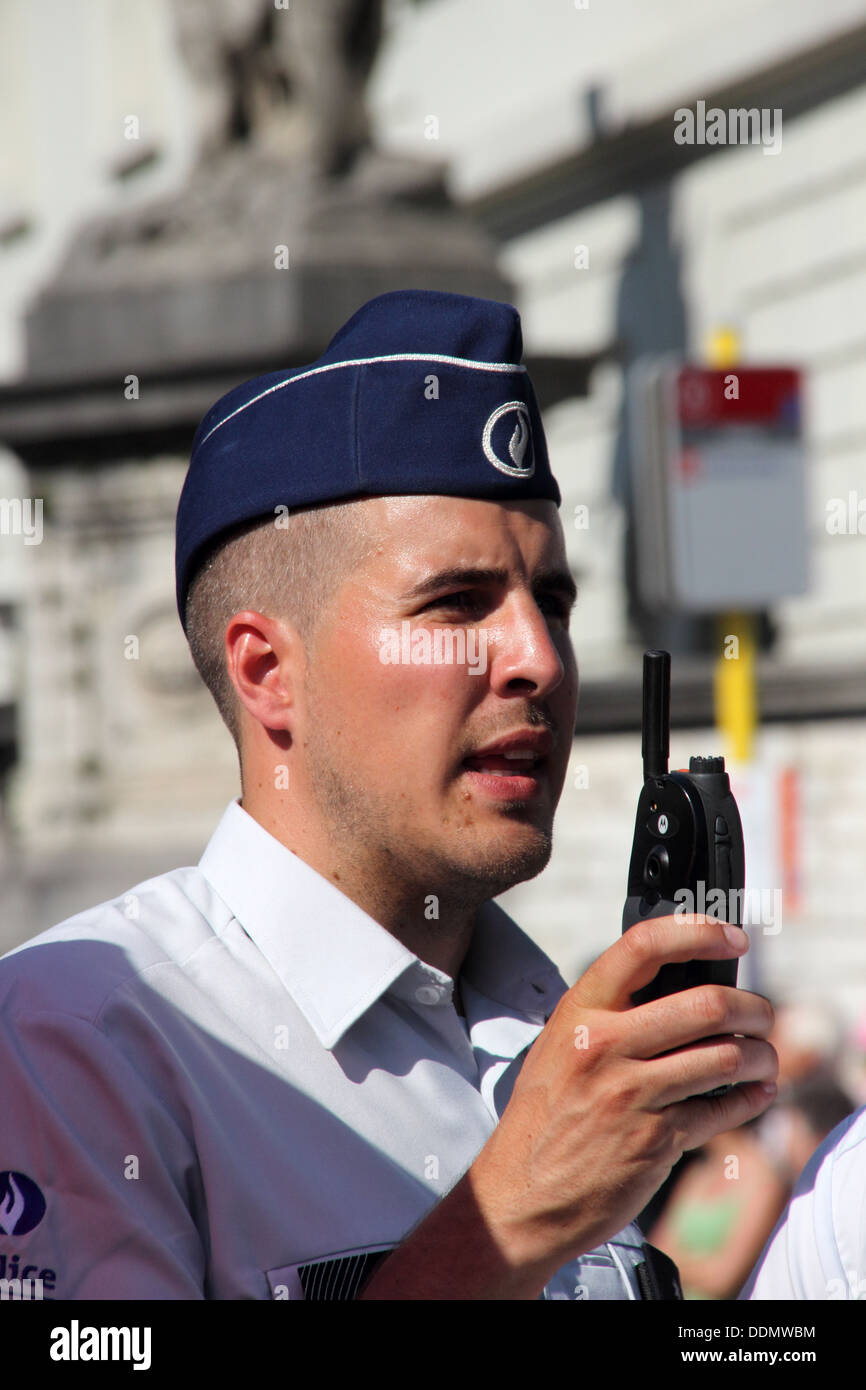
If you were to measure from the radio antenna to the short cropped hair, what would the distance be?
1.26 feet

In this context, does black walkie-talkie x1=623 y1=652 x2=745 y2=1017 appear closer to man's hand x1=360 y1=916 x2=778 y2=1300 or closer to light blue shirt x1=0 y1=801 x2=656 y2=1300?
man's hand x1=360 y1=916 x2=778 y2=1300

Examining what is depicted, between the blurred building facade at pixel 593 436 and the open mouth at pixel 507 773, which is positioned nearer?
the open mouth at pixel 507 773

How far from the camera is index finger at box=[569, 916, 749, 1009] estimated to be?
1.67 m

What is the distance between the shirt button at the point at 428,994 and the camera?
215cm

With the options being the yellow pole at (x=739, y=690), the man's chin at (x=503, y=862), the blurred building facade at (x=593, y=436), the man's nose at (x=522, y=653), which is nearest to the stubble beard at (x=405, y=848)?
the man's chin at (x=503, y=862)

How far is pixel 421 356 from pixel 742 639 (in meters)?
4.63

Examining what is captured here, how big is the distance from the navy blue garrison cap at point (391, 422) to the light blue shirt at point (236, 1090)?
43cm

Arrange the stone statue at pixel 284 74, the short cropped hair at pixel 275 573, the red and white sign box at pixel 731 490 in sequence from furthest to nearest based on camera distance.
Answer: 1. the stone statue at pixel 284 74
2. the red and white sign box at pixel 731 490
3. the short cropped hair at pixel 275 573

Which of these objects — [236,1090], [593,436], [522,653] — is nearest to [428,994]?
[236,1090]

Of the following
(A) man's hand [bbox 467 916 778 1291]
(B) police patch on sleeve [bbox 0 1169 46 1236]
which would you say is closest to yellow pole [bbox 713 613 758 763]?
(A) man's hand [bbox 467 916 778 1291]

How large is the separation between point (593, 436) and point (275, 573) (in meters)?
11.6

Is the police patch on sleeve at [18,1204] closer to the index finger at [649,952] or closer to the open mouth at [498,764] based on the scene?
the index finger at [649,952]

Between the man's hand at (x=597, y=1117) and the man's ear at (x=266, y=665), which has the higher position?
the man's ear at (x=266, y=665)

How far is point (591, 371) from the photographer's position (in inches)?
400
